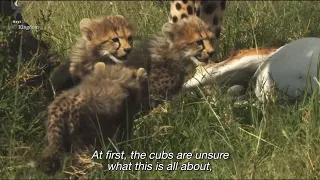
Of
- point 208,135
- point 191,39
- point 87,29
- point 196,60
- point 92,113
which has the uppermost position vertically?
point 87,29

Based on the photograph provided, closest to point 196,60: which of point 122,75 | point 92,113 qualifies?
point 122,75

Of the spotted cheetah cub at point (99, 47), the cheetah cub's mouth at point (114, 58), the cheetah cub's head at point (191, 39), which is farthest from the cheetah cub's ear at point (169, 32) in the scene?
the cheetah cub's mouth at point (114, 58)

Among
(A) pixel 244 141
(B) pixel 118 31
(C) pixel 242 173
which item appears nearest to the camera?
(C) pixel 242 173

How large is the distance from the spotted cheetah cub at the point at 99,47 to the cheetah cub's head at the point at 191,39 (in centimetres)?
30

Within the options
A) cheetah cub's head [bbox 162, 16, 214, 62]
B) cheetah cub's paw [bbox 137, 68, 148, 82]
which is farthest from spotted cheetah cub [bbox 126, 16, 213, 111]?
cheetah cub's paw [bbox 137, 68, 148, 82]

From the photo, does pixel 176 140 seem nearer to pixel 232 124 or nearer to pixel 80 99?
pixel 232 124

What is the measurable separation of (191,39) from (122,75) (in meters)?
0.84

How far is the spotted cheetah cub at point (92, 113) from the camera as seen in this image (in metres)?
2.82

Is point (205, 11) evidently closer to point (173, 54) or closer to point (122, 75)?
point (173, 54)

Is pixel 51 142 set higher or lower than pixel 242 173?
higher

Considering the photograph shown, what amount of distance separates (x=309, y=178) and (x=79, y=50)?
1.65 meters

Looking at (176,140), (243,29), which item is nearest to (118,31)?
(176,140)

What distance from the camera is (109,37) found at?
12.5 feet

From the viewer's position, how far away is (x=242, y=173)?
2.80 meters
